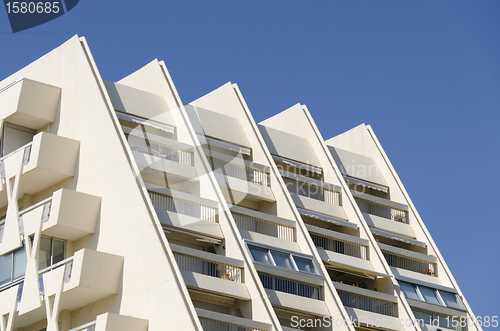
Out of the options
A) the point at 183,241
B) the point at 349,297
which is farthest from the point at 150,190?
the point at 349,297

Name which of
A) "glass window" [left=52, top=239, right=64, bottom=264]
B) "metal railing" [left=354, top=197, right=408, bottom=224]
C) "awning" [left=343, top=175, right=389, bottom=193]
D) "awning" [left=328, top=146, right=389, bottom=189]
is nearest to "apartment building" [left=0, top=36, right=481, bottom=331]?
"glass window" [left=52, top=239, right=64, bottom=264]

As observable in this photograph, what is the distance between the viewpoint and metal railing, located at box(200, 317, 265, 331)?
27703mm

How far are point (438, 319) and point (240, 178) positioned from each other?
9979 millimetres

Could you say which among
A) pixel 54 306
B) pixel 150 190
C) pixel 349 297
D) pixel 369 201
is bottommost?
pixel 54 306

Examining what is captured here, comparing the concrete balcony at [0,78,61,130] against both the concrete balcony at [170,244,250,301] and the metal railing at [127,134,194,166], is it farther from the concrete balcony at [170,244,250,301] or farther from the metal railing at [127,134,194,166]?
the concrete balcony at [170,244,250,301]

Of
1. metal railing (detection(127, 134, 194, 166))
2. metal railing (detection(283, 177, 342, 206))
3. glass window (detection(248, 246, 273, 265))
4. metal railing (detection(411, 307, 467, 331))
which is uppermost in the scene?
metal railing (detection(283, 177, 342, 206))

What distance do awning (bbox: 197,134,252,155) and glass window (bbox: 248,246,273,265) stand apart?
5.32 m

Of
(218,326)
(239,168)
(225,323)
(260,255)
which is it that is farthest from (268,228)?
(218,326)

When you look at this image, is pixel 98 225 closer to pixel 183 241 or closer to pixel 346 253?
pixel 183 241

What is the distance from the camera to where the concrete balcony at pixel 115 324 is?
26.5 metres

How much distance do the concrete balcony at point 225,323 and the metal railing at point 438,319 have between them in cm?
877

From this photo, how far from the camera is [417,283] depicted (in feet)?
119

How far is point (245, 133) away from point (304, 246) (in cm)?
630

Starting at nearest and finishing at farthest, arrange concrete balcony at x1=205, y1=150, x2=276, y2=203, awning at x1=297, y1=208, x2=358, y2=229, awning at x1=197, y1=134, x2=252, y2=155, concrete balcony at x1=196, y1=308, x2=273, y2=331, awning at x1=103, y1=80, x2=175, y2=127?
concrete balcony at x1=196, y1=308, x2=273, y2=331 → awning at x1=103, y1=80, x2=175, y2=127 → concrete balcony at x1=205, y1=150, x2=276, y2=203 → awning at x1=197, y1=134, x2=252, y2=155 → awning at x1=297, y1=208, x2=358, y2=229
